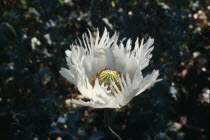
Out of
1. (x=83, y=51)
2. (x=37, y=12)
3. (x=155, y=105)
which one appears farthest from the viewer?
(x=37, y=12)

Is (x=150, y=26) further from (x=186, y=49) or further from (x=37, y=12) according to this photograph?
(x=37, y=12)

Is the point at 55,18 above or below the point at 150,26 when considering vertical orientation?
above

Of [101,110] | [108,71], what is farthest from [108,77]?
[101,110]

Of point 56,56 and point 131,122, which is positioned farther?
point 56,56

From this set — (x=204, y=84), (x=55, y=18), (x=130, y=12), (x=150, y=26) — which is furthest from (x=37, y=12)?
(x=204, y=84)

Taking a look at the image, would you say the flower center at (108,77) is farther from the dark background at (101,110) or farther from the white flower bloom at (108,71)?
the dark background at (101,110)

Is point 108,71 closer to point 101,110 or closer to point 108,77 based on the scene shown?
point 108,77

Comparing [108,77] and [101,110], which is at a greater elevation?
[101,110]
